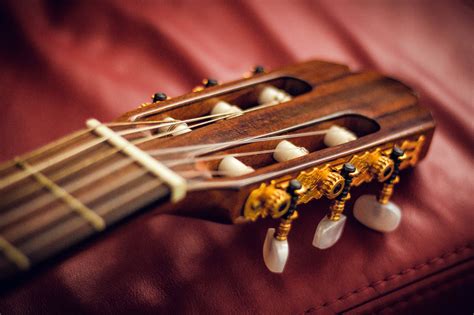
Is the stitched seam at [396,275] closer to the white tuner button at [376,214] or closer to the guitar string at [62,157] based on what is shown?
the white tuner button at [376,214]

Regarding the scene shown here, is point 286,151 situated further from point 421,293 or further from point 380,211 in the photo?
point 421,293

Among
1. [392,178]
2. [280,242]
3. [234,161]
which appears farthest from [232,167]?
[392,178]

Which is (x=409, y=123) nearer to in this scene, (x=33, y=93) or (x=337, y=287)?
(x=337, y=287)

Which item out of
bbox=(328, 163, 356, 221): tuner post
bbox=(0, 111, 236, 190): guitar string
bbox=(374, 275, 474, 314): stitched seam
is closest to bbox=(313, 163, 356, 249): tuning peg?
bbox=(328, 163, 356, 221): tuner post

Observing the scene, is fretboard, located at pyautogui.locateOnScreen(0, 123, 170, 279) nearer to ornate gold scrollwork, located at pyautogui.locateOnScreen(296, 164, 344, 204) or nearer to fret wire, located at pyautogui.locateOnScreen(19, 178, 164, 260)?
fret wire, located at pyautogui.locateOnScreen(19, 178, 164, 260)

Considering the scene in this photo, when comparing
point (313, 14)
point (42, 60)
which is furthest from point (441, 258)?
point (42, 60)

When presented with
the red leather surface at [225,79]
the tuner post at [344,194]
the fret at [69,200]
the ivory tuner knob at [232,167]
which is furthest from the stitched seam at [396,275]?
the fret at [69,200]

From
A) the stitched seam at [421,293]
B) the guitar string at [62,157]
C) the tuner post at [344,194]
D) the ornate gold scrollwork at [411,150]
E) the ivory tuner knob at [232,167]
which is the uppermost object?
the guitar string at [62,157]
